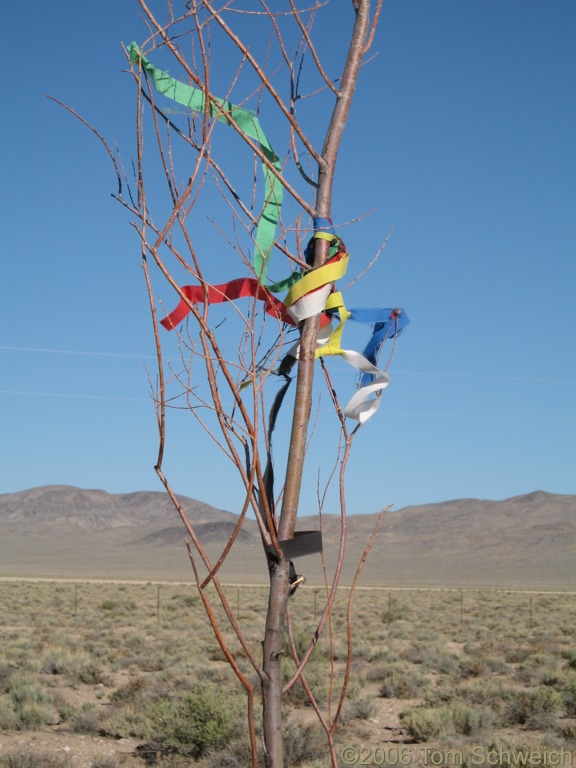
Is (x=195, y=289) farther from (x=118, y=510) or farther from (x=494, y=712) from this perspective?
(x=118, y=510)

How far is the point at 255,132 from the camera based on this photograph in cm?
230

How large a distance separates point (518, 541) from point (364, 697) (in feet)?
368

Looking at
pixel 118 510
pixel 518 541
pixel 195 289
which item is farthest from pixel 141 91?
pixel 118 510

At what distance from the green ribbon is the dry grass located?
8.66m

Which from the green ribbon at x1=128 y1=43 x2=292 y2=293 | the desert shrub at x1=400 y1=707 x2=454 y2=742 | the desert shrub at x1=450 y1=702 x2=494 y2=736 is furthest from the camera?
the desert shrub at x1=450 y1=702 x2=494 y2=736

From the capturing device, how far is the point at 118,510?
606 ft

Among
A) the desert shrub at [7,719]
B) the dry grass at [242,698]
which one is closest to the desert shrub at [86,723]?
the dry grass at [242,698]

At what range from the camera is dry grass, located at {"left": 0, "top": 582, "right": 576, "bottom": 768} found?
435 inches

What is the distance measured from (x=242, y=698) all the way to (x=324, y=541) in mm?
91888

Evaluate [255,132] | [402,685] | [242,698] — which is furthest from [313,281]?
[402,685]

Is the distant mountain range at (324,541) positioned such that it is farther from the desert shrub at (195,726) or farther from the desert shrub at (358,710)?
the desert shrub at (195,726)

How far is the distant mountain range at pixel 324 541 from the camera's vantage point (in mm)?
85312

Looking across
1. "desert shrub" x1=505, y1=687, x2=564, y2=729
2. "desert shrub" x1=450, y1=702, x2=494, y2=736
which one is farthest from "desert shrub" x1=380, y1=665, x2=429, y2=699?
"desert shrub" x1=450, y1=702, x2=494, y2=736

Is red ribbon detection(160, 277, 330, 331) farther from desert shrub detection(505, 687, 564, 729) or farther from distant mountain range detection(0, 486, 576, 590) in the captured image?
distant mountain range detection(0, 486, 576, 590)
